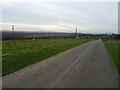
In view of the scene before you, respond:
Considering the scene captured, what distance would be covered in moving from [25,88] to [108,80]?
11.1ft

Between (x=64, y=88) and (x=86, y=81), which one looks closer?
(x=64, y=88)

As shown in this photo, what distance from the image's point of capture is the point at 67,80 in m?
5.04

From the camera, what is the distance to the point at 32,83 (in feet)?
15.5

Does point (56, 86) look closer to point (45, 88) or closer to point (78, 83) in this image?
point (45, 88)

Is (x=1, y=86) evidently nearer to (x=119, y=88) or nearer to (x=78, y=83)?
(x=78, y=83)

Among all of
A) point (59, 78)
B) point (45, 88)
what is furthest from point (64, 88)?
point (59, 78)

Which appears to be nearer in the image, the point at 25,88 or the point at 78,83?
the point at 25,88

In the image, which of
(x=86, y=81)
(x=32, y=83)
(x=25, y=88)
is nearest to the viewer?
(x=25, y=88)

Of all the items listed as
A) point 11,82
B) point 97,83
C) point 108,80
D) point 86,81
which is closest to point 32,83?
point 11,82

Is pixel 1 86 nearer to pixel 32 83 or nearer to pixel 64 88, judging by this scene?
pixel 32 83

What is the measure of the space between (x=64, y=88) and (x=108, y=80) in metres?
2.13

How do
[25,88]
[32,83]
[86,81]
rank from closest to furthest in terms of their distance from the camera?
[25,88], [32,83], [86,81]

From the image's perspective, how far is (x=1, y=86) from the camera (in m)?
4.48

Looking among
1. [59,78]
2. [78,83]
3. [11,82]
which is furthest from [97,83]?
[11,82]
